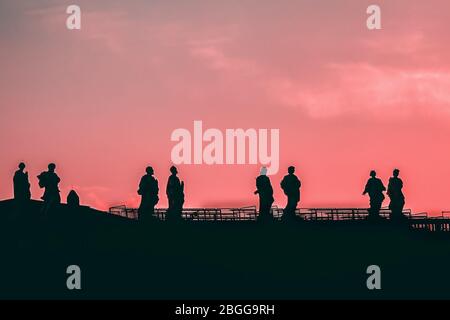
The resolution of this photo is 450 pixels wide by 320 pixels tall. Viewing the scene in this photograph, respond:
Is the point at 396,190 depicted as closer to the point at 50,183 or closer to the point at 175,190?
the point at 175,190

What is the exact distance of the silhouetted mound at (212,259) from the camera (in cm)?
4888

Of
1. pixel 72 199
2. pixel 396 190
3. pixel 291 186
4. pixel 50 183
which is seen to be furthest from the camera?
pixel 72 199

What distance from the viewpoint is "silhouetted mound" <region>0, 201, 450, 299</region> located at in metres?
48.9

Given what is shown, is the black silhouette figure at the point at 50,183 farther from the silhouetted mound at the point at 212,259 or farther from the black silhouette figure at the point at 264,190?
the black silhouette figure at the point at 264,190

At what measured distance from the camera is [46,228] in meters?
51.6

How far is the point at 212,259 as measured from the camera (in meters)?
50.9

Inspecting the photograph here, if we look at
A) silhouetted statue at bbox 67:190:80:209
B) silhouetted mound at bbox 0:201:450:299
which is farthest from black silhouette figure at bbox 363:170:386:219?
silhouetted statue at bbox 67:190:80:209

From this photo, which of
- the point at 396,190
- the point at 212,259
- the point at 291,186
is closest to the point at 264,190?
the point at 291,186

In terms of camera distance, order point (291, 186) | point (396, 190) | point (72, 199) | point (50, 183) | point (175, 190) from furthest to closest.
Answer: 1. point (72, 199)
2. point (396, 190)
3. point (175, 190)
4. point (50, 183)
5. point (291, 186)

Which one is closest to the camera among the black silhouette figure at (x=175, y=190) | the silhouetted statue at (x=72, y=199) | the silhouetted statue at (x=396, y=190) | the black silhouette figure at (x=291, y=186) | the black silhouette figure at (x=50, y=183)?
the black silhouette figure at (x=291, y=186)

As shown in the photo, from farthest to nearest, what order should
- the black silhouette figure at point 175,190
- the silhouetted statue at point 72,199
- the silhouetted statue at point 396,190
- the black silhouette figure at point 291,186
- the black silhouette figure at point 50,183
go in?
the silhouetted statue at point 72,199 < the silhouetted statue at point 396,190 < the black silhouette figure at point 175,190 < the black silhouette figure at point 50,183 < the black silhouette figure at point 291,186

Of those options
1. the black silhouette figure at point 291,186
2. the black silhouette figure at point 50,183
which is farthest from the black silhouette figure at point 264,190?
the black silhouette figure at point 50,183

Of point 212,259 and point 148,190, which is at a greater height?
point 148,190
